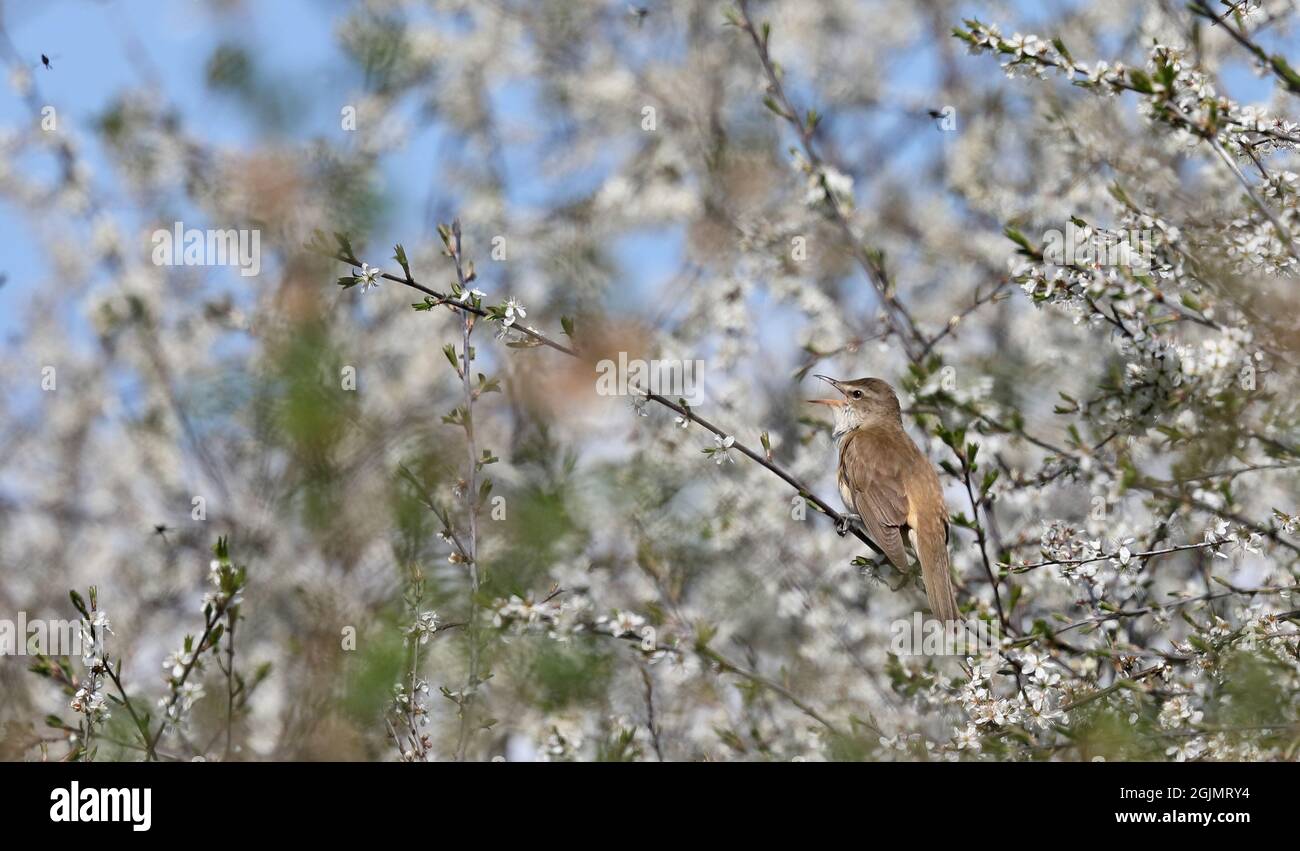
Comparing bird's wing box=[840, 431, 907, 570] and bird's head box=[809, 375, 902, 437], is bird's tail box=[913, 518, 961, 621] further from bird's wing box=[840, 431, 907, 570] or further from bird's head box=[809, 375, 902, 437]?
bird's head box=[809, 375, 902, 437]

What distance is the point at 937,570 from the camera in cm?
463

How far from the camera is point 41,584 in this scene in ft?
24.7

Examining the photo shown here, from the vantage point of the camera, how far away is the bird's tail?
4488 millimetres

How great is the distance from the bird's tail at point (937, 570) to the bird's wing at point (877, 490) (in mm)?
88

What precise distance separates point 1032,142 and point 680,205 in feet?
8.17

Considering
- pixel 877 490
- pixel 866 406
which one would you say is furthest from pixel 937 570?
pixel 866 406

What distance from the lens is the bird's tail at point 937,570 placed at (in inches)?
177

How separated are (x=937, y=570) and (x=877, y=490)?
2.22 ft

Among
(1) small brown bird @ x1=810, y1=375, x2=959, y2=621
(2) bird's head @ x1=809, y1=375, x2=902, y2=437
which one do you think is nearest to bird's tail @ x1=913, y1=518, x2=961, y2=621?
(1) small brown bird @ x1=810, y1=375, x2=959, y2=621

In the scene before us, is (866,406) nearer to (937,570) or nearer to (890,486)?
(890,486)

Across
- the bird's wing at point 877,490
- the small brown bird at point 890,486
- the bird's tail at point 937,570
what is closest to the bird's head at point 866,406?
the small brown bird at point 890,486

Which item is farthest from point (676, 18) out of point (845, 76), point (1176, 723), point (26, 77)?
point (1176, 723)
